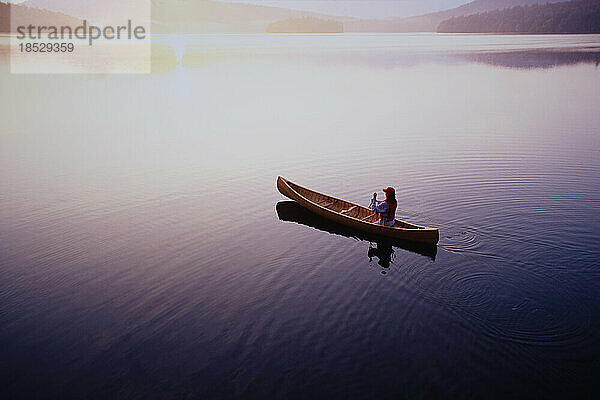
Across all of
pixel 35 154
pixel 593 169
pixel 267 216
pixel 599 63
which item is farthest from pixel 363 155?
pixel 599 63

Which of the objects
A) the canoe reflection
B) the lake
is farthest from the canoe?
the lake

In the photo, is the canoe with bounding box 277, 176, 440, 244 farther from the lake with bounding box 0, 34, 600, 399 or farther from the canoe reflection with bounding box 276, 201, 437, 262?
the lake with bounding box 0, 34, 600, 399

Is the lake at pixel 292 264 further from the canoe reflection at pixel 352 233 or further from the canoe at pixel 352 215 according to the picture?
the canoe at pixel 352 215

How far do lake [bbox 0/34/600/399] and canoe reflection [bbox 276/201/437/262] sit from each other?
105 mm

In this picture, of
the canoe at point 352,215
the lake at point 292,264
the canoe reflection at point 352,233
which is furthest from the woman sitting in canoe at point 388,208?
the lake at point 292,264

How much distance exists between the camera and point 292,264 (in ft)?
53.2

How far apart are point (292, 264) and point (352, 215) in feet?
13.9

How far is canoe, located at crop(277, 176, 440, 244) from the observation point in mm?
16688

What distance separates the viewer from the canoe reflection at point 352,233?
16.6m

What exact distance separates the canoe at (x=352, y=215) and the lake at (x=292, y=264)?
0.54 m

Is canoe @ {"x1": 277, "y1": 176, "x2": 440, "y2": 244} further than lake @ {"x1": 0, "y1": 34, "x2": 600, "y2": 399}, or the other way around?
canoe @ {"x1": 277, "y1": 176, "x2": 440, "y2": 244}

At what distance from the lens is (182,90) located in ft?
177

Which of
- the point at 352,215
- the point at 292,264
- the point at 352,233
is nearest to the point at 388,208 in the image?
the point at 352,233

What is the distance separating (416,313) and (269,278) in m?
4.74
